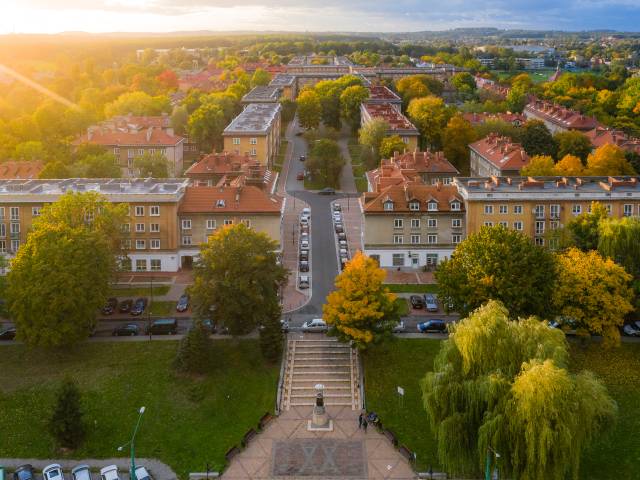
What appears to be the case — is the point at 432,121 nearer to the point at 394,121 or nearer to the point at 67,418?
the point at 394,121

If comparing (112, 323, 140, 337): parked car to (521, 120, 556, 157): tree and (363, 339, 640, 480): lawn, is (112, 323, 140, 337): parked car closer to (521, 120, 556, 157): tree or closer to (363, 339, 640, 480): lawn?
(363, 339, 640, 480): lawn

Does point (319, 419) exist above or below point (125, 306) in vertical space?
below

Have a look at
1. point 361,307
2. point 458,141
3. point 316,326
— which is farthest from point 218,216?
point 458,141

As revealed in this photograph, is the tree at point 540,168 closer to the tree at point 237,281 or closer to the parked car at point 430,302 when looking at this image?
the parked car at point 430,302

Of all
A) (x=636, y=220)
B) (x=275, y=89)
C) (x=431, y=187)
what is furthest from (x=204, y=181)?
(x=275, y=89)

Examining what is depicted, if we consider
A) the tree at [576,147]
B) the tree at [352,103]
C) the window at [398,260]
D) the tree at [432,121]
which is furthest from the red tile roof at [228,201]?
the tree at [352,103]
